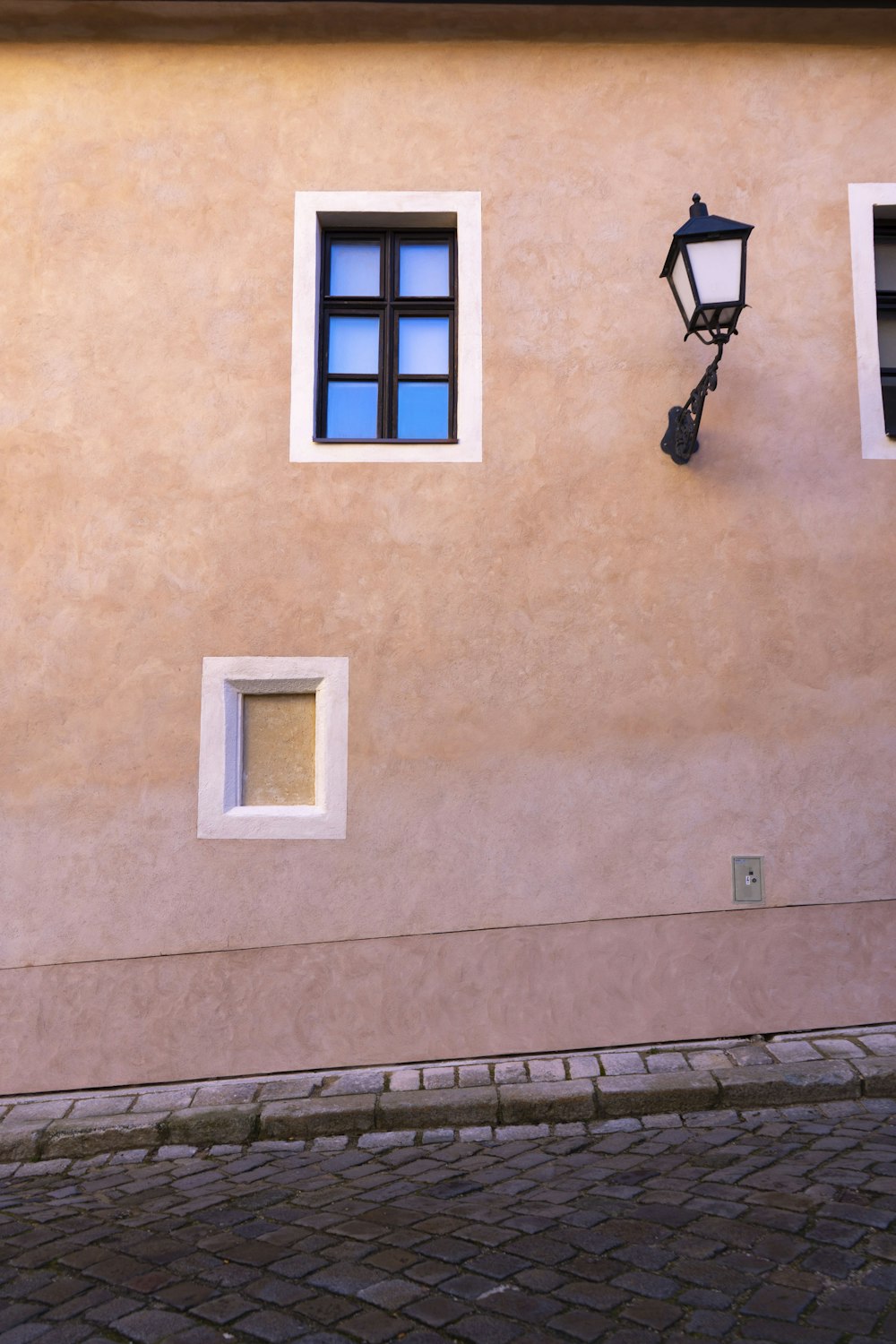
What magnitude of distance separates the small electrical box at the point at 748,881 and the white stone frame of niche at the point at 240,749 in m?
2.10

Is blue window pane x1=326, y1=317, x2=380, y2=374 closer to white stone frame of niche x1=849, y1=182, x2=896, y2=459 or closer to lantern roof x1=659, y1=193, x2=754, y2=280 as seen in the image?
lantern roof x1=659, y1=193, x2=754, y2=280

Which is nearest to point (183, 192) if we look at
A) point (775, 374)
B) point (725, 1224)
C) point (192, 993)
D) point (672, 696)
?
point (775, 374)

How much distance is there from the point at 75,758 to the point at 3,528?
4.35 ft

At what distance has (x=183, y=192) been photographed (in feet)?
19.7

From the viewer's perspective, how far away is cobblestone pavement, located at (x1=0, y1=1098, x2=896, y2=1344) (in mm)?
2836

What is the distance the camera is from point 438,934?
5469 millimetres

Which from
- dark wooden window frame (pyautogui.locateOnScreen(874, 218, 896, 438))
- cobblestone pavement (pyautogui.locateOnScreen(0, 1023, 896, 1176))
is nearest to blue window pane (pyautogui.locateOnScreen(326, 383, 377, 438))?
dark wooden window frame (pyautogui.locateOnScreen(874, 218, 896, 438))

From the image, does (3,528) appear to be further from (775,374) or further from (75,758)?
(775,374)

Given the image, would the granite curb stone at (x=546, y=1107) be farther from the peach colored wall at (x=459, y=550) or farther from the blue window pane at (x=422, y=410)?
the blue window pane at (x=422, y=410)

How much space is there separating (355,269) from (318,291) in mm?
303

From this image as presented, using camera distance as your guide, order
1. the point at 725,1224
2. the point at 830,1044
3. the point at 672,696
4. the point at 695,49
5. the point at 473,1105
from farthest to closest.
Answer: the point at 695,49
the point at 672,696
the point at 830,1044
the point at 473,1105
the point at 725,1224

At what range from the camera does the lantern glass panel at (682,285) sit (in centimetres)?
497

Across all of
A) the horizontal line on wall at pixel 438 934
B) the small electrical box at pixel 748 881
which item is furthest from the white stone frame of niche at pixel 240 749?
the small electrical box at pixel 748 881

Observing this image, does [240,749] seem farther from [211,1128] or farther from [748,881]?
[748,881]
